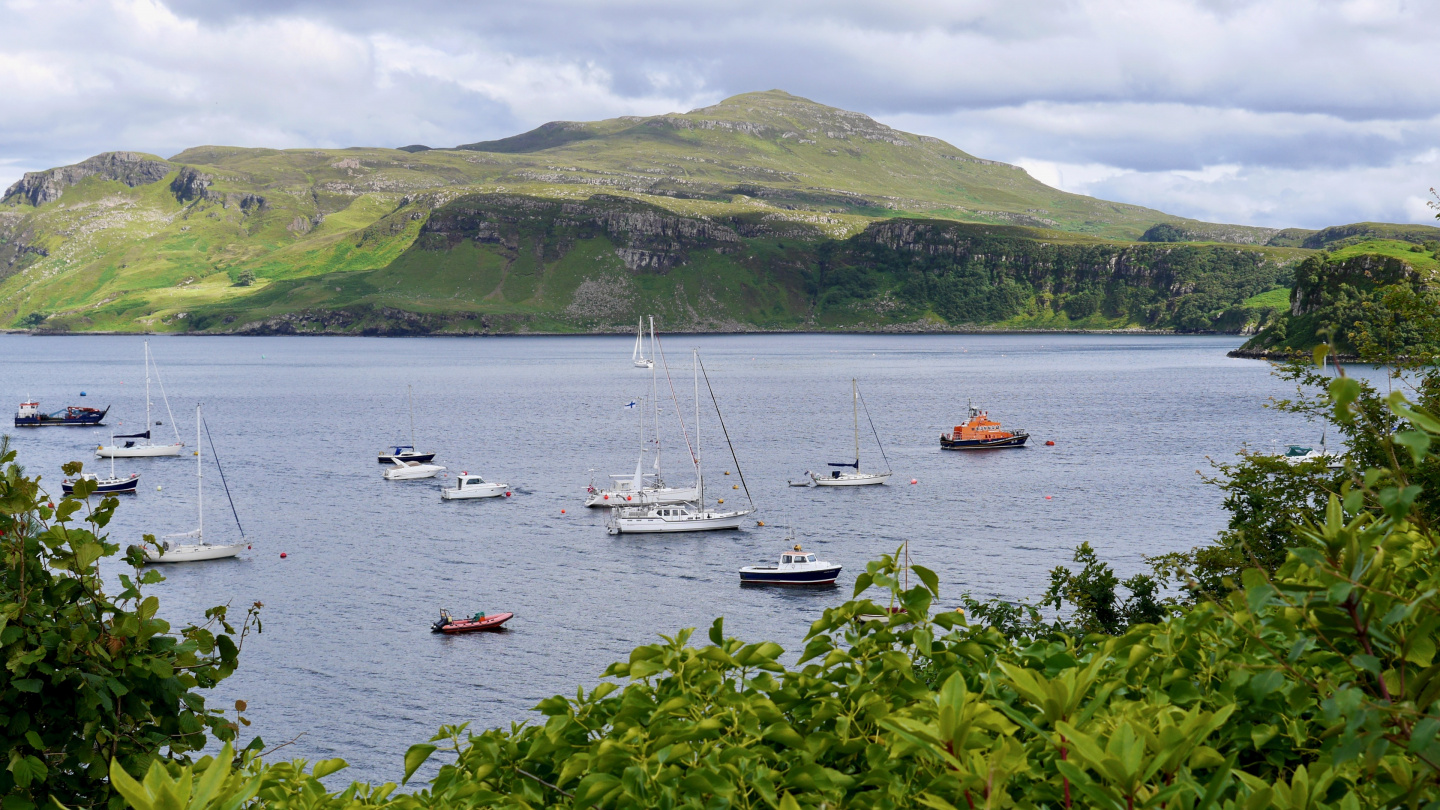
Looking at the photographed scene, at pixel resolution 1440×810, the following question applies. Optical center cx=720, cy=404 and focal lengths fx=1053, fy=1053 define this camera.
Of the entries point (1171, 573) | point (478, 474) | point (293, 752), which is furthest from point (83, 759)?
point (478, 474)

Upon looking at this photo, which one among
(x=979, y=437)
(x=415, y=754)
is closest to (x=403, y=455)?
(x=979, y=437)

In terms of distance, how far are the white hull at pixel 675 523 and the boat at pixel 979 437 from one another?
46.0m

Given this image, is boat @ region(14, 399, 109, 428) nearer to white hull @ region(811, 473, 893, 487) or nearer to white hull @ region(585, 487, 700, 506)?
white hull @ region(585, 487, 700, 506)

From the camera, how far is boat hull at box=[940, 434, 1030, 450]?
120 metres

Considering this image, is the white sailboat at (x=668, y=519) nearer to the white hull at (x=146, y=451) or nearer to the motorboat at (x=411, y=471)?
the motorboat at (x=411, y=471)

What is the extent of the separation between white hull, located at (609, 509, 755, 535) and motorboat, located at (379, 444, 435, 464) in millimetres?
40003

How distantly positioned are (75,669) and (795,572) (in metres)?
57.4

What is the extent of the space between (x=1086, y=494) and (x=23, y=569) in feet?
307

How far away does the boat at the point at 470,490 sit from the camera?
3770 inches

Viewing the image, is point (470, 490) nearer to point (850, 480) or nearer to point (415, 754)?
point (850, 480)

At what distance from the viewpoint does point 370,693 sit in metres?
48.2

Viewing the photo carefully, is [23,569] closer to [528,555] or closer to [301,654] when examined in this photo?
[301,654]

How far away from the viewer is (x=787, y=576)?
63.6 meters

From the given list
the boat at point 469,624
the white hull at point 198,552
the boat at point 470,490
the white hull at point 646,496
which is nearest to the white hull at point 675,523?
the white hull at point 646,496
